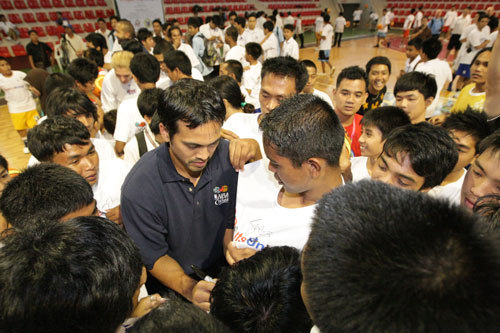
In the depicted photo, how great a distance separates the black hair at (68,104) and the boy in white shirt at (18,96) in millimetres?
2750

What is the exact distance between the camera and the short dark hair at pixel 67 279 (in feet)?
2.33

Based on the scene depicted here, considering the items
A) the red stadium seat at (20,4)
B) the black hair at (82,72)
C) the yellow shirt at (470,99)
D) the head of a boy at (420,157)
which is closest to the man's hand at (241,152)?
the head of a boy at (420,157)

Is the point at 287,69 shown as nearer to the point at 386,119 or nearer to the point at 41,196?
the point at 386,119

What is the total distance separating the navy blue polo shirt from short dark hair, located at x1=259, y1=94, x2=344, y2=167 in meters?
0.56

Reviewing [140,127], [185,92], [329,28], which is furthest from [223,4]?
[185,92]

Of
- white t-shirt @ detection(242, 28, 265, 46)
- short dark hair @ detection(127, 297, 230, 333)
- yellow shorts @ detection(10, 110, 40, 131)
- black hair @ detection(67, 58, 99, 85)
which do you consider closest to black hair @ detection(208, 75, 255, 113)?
black hair @ detection(67, 58, 99, 85)

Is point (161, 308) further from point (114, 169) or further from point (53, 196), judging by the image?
point (114, 169)

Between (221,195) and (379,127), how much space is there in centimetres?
151

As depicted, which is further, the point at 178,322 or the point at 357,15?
the point at 357,15

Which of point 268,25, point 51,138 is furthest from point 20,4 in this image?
point 51,138

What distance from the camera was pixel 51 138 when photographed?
72.9 inches

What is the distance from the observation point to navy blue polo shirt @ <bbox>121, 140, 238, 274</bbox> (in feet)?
4.99

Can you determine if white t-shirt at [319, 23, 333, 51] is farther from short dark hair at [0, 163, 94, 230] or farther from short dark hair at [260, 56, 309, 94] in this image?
short dark hair at [0, 163, 94, 230]

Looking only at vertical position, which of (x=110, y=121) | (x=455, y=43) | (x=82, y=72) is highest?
(x=82, y=72)
